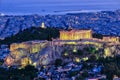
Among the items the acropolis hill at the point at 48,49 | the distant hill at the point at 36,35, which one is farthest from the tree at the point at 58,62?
the distant hill at the point at 36,35

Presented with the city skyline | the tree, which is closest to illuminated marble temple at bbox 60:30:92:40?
the tree

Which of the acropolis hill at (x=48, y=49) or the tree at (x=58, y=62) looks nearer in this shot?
the tree at (x=58, y=62)

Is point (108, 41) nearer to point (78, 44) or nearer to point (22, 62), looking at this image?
point (78, 44)

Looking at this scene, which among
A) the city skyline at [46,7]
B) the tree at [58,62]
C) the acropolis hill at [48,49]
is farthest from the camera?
the city skyline at [46,7]

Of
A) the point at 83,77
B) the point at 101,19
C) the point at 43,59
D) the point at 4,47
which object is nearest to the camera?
the point at 83,77

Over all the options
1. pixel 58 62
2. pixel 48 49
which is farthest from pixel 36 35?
pixel 58 62

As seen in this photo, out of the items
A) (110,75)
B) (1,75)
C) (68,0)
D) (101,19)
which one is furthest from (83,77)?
(68,0)

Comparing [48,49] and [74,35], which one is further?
[74,35]

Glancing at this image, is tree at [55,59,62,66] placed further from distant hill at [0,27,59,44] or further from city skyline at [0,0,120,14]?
city skyline at [0,0,120,14]

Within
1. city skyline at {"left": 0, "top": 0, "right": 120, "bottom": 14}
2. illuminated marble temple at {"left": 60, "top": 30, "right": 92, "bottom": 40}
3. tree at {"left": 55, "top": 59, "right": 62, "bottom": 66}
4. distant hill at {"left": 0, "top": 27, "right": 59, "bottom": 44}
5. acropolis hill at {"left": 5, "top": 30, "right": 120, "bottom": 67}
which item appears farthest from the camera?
city skyline at {"left": 0, "top": 0, "right": 120, "bottom": 14}

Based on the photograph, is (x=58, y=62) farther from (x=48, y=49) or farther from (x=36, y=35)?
(x=36, y=35)

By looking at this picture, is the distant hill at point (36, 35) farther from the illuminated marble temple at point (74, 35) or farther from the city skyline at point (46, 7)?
the city skyline at point (46, 7)
